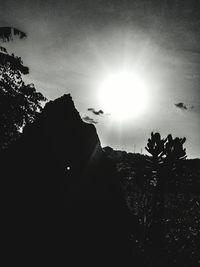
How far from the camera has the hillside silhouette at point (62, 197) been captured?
290 inches

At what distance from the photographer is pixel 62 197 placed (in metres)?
8.24

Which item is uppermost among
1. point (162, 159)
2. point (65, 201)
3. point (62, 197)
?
point (162, 159)

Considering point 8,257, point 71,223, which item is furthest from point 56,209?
point 8,257

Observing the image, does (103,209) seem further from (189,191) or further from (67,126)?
(189,191)

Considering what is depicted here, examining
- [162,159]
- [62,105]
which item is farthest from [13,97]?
[162,159]

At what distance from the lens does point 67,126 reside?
34.7 ft

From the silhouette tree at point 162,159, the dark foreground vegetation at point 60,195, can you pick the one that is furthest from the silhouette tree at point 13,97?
the silhouette tree at point 162,159

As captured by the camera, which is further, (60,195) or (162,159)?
(162,159)

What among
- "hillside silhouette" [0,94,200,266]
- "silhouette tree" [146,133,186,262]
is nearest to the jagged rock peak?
"hillside silhouette" [0,94,200,266]

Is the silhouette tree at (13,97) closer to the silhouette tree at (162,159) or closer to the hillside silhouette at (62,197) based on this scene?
the hillside silhouette at (62,197)

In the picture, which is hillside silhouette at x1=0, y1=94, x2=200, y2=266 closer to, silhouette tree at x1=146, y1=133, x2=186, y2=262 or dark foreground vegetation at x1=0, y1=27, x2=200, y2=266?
dark foreground vegetation at x1=0, y1=27, x2=200, y2=266

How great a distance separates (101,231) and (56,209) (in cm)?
189

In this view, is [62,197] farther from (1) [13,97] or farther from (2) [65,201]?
(1) [13,97]

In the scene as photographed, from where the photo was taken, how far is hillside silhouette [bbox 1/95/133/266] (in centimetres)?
737
